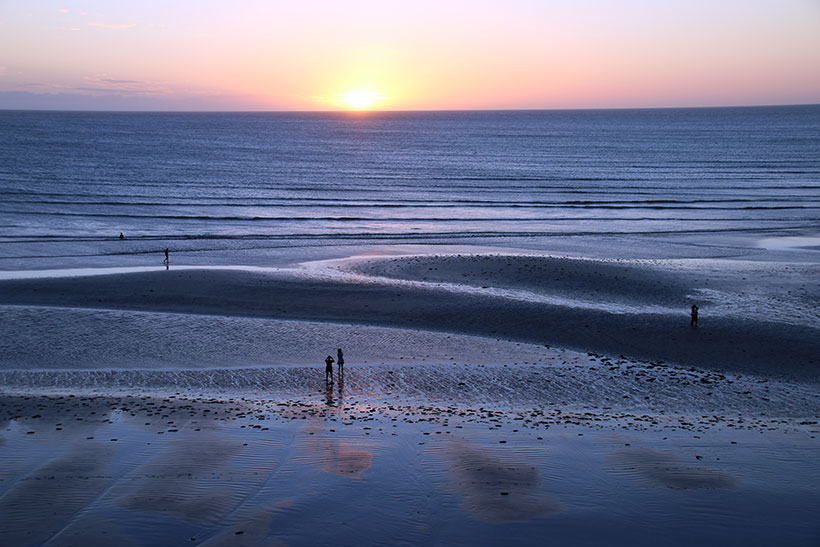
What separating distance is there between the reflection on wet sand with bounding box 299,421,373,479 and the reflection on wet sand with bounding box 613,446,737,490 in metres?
5.46

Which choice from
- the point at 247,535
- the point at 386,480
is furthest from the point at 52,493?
the point at 386,480

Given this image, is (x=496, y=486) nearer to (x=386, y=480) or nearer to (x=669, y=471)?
(x=386, y=480)

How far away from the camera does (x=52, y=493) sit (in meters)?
12.2

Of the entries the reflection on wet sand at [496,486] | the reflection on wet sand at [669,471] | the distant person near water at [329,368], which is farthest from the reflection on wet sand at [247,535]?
the reflection on wet sand at [669,471]

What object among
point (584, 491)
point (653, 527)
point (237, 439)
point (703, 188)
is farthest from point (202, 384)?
point (703, 188)

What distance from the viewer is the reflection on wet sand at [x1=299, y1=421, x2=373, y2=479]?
527 inches

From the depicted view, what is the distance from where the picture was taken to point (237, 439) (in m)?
14.6

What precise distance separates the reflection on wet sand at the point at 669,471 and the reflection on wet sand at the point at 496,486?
2.18 meters

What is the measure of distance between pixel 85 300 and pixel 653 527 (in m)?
24.4

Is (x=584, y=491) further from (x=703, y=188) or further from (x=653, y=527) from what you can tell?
(x=703, y=188)

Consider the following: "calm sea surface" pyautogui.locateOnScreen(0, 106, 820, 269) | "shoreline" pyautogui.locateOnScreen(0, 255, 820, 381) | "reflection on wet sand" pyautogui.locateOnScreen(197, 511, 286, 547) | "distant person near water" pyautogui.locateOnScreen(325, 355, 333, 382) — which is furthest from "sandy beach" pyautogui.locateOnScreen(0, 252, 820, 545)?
"calm sea surface" pyautogui.locateOnScreen(0, 106, 820, 269)

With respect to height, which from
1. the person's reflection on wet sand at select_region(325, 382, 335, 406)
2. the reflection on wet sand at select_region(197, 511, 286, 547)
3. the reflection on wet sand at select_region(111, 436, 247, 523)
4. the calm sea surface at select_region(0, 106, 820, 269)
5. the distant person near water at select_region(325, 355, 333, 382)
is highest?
the calm sea surface at select_region(0, 106, 820, 269)

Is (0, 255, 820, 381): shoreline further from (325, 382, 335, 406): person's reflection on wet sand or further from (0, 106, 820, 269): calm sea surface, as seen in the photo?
(0, 106, 820, 269): calm sea surface

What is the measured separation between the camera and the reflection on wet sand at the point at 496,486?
1191 centimetres
